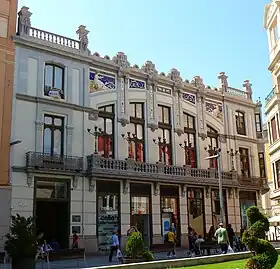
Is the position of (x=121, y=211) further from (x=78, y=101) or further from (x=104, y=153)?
(x=78, y=101)

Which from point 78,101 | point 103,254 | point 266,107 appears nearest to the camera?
point 103,254

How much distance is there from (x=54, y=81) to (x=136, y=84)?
7.17m

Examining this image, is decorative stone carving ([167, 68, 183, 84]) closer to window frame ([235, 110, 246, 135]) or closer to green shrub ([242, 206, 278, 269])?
window frame ([235, 110, 246, 135])

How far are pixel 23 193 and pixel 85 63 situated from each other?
1056 centimetres

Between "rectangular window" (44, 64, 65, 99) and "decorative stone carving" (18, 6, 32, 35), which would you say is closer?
"decorative stone carving" (18, 6, 32, 35)

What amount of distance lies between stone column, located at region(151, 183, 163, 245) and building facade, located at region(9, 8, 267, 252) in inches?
3.1

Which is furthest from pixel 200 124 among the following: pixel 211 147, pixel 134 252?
pixel 134 252

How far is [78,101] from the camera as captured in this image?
1181 inches

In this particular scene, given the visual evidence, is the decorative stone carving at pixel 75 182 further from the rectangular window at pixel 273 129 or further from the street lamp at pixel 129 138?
the rectangular window at pixel 273 129

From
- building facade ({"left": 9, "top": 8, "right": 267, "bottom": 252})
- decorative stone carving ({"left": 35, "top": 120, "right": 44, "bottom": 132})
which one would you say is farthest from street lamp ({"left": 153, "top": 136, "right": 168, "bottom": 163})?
decorative stone carving ({"left": 35, "top": 120, "right": 44, "bottom": 132})

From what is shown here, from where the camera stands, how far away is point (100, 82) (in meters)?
31.6

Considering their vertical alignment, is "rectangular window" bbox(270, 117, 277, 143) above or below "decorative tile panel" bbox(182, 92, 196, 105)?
below

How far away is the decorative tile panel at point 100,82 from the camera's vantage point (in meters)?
31.1

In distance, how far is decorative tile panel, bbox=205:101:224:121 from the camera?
126ft
